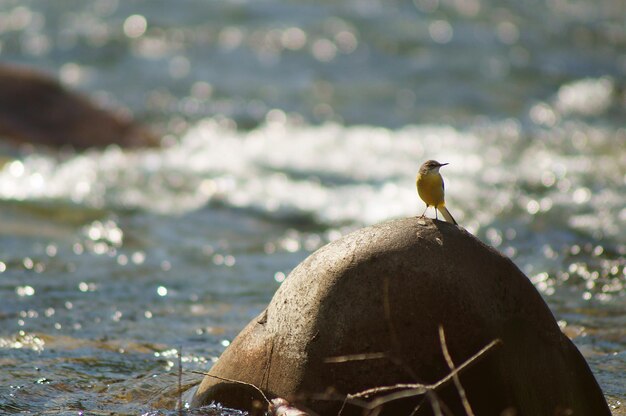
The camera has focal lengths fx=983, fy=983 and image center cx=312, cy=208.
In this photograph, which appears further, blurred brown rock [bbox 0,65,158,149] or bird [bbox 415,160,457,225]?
blurred brown rock [bbox 0,65,158,149]

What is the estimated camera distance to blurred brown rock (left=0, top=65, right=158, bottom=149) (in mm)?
11625

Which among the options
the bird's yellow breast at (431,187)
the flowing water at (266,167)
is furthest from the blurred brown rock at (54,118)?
the bird's yellow breast at (431,187)

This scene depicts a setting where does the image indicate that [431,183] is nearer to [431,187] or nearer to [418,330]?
[431,187]

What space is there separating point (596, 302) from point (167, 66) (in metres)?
9.96

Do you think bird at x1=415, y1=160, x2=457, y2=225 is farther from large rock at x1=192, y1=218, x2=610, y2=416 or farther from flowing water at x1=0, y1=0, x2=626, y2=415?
flowing water at x1=0, y1=0, x2=626, y2=415

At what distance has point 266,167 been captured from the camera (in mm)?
10977

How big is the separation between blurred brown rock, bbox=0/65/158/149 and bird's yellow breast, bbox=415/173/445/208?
7963 mm

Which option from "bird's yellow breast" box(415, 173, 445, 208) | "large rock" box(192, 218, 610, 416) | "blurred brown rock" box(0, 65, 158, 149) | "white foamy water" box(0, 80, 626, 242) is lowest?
"large rock" box(192, 218, 610, 416)

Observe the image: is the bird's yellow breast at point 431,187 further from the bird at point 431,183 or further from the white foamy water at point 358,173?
the white foamy water at point 358,173

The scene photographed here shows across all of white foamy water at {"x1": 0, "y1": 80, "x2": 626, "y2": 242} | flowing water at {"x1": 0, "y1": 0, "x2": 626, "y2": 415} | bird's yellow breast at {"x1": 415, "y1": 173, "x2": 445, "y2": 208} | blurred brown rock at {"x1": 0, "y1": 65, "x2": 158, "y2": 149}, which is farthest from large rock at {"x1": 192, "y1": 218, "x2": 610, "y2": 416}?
blurred brown rock at {"x1": 0, "y1": 65, "x2": 158, "y2": 149}

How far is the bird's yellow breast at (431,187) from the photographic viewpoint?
405 cm

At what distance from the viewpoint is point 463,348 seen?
3.71 metres

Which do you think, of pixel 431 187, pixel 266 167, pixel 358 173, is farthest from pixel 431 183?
pixel 266 167

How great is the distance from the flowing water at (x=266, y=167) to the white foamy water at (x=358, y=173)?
0.13ft
